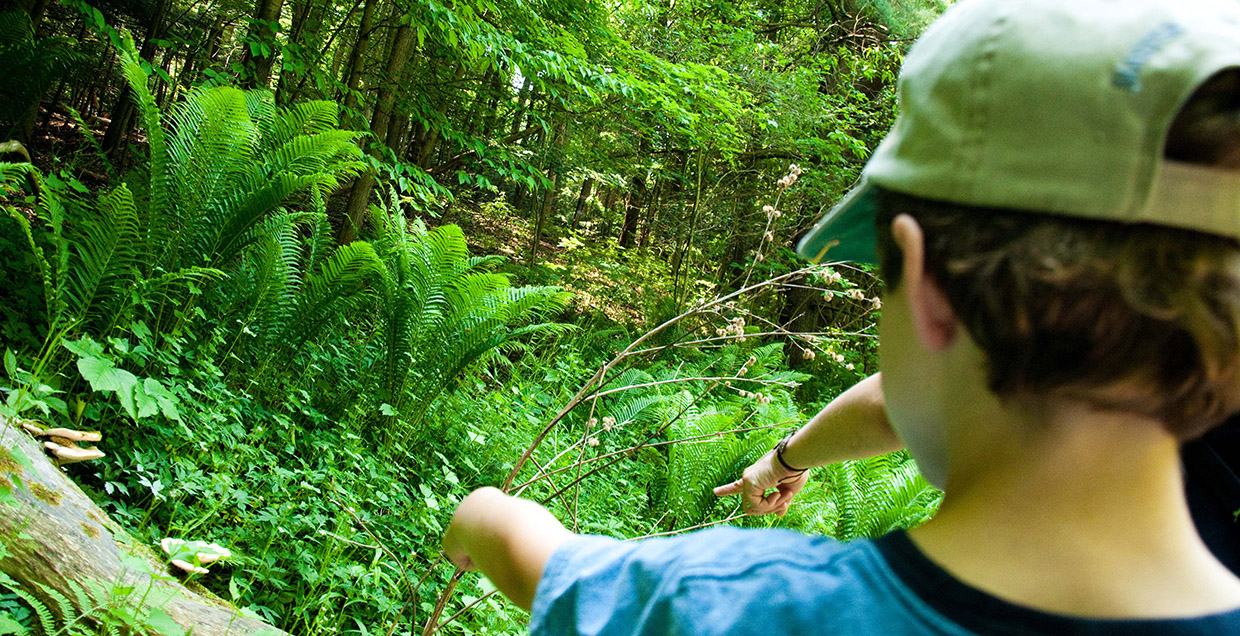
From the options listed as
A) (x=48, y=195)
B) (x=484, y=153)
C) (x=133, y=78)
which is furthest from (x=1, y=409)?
(x=484, y=153)

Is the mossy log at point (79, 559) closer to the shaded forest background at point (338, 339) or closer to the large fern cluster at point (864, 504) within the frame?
the shaded forest background at point (338, 339)

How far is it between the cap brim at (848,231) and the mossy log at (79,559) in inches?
63.2

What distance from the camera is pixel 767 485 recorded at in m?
1.34

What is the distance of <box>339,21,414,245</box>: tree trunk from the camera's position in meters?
5.79

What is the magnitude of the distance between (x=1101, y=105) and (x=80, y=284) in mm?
3775

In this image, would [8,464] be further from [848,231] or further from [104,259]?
[848,231]

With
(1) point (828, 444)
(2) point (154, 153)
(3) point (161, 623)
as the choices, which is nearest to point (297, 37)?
(2) point (154, 153)

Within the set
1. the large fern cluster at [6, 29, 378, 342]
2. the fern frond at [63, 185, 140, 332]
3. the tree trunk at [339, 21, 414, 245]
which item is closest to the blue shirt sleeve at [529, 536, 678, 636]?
the large fern cluster at [6, 29, 378, 342]

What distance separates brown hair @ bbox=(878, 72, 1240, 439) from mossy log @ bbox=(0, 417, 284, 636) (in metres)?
1.77

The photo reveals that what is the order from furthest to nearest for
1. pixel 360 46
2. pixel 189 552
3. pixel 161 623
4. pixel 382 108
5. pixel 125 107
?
pixel 125 107 < pixel 382 108 < pixel 360 46 < pixel 189 552 < pixel 161 623

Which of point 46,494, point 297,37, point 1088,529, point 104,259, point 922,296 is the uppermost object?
point 297,37

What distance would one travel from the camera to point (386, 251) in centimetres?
434

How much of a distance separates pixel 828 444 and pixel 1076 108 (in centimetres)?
77

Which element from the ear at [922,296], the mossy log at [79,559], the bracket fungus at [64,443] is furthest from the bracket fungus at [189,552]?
the ear at [922,296]
